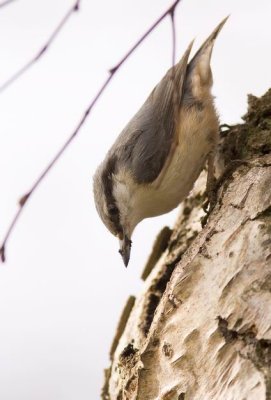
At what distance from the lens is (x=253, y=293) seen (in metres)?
1.71

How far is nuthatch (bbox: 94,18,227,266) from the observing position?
260 centimetres

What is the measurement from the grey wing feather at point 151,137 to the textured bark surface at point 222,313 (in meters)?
0.49

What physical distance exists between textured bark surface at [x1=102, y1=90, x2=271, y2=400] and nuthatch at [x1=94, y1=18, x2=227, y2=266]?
43 centimetres

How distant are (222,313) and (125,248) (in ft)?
2.91

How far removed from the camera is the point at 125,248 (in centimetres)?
259

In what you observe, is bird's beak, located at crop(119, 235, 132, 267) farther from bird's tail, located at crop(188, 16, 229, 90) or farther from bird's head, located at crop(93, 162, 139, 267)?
bird's tail, located at crop(188, 16, 229, 90)

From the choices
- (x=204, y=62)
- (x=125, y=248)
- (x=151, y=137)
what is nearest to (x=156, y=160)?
(x=151, y=137)

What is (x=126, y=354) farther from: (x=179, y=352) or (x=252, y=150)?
(x=252, y=150)

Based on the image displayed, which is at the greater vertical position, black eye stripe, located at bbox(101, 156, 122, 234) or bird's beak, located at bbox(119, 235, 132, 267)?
black eye stripe, located at bbox(101, 156, 122, 234)

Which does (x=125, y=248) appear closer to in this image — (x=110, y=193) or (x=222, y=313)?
(x=110, y=193)

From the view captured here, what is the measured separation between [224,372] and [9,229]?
829mm

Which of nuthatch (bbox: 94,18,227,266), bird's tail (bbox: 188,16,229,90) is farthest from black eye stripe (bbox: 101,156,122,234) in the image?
bird's tail (bbox: 188,16,229,90)

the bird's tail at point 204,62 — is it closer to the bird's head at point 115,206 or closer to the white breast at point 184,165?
the white breast at point 184,165

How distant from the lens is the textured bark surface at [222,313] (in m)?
1.65
